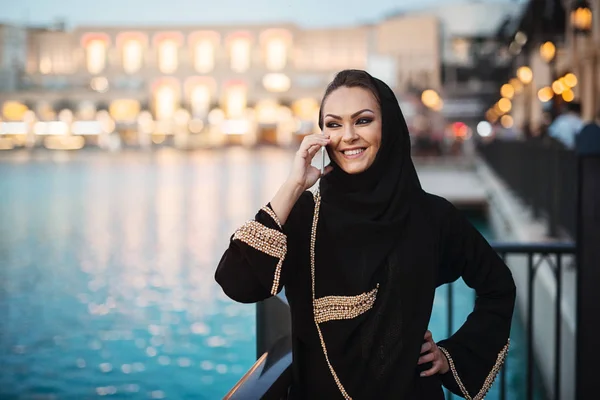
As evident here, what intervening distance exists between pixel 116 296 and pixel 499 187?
8662 mm

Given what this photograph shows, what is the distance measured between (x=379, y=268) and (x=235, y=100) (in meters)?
71.9

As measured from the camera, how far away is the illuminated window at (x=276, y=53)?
7438 centimetres

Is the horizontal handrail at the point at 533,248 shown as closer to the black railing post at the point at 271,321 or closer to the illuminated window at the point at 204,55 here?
the black railing post at the point at 271,321

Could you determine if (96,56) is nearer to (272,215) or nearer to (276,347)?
(276,347)

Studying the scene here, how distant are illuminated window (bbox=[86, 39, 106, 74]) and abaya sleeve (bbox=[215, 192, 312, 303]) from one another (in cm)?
7644

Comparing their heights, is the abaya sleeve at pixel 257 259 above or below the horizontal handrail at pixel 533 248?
above

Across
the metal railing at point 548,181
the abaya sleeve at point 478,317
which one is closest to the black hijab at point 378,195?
the abaya sleeve at point 478,317

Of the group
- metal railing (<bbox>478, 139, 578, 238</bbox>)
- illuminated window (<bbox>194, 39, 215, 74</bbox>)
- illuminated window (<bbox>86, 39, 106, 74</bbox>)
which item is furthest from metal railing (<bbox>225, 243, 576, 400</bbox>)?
illuminated window (<bbox>86, 39, 106, 74</bbox>)

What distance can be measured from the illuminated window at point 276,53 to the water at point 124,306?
2189 inches

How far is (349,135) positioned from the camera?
183cm

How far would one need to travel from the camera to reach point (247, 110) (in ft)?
234

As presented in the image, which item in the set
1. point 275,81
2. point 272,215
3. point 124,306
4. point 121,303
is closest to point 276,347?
point 272,215

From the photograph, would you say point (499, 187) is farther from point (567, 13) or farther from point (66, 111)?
point (66, 111)

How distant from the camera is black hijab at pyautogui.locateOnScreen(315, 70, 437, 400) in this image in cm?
178
